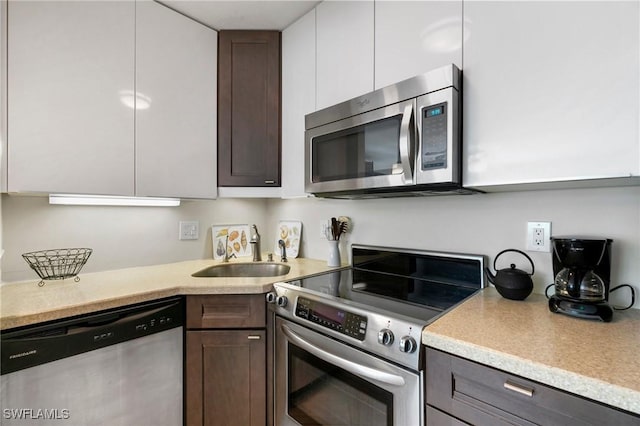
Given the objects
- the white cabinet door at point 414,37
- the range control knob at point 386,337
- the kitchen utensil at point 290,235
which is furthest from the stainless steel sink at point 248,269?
the white cabinet door at point 414,37

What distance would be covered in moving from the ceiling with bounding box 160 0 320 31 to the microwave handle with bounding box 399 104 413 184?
38.5 inches

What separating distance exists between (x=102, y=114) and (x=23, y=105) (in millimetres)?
254

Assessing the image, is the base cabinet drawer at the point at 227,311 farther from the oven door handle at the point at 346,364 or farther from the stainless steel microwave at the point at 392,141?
the stainless steel microwave at the point at 392,141

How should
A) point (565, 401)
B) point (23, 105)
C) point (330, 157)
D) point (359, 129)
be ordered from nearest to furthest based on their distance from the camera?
point (565, 401) < point (23, 105) < point (359, 129) < point (330, 157)

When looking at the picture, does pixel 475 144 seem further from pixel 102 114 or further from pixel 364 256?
pixel 102 114

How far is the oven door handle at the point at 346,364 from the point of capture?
2.82ft

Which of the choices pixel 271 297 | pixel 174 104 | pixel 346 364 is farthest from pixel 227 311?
pixel 174 104

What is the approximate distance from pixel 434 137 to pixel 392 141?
0.58 ft

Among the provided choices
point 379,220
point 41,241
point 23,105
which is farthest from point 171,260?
point 379,220

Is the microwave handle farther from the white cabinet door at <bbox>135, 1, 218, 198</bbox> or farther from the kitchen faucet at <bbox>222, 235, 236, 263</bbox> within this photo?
the kitchen faucet at <bbox>222, 235, 236, 263</bbox>

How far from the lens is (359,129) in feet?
4.16

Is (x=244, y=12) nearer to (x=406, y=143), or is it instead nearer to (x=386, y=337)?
(x=406, y=143)

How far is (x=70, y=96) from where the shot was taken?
122 cm

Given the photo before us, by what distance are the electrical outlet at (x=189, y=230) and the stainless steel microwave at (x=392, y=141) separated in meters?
0.89
